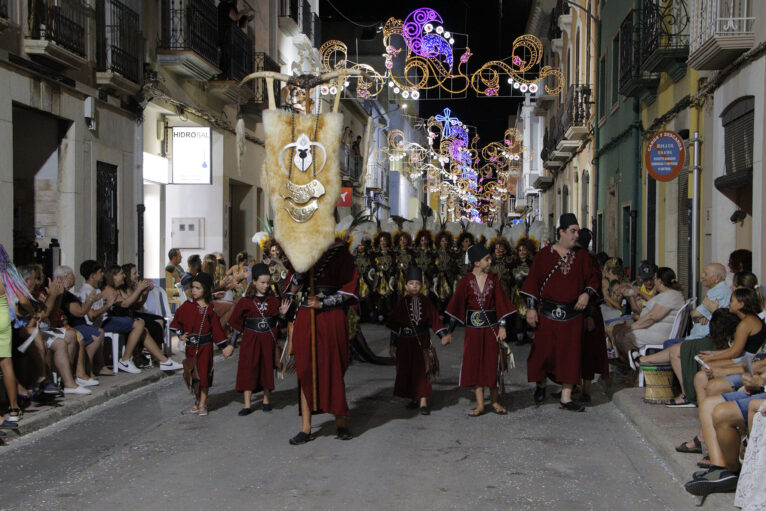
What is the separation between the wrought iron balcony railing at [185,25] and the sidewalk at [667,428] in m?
13.1

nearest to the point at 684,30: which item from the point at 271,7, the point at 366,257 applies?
the point at 366,257

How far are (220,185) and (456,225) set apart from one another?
7.31 m

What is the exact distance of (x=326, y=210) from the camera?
310 inches

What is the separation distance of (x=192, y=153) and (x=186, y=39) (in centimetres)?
259

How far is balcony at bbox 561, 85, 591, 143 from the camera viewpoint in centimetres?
2678

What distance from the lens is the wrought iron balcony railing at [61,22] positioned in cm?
1352

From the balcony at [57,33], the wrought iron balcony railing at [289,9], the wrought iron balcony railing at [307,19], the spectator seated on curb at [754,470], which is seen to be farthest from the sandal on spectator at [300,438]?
the wrought iron balcony railing at [307,19]

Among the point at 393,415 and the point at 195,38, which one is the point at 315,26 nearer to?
the point at 195,38

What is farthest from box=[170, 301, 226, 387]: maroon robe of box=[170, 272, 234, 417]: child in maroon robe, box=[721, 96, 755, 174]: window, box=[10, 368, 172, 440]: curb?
box=[721, 96, 755, 174]: window

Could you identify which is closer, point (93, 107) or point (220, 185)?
point (93, 107)

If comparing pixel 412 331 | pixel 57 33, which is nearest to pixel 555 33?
pixel 57 33

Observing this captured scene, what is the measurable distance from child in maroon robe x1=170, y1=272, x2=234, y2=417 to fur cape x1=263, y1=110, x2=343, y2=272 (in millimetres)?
1865

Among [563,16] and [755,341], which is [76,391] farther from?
[563,16]

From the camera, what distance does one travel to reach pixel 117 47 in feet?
55.2
